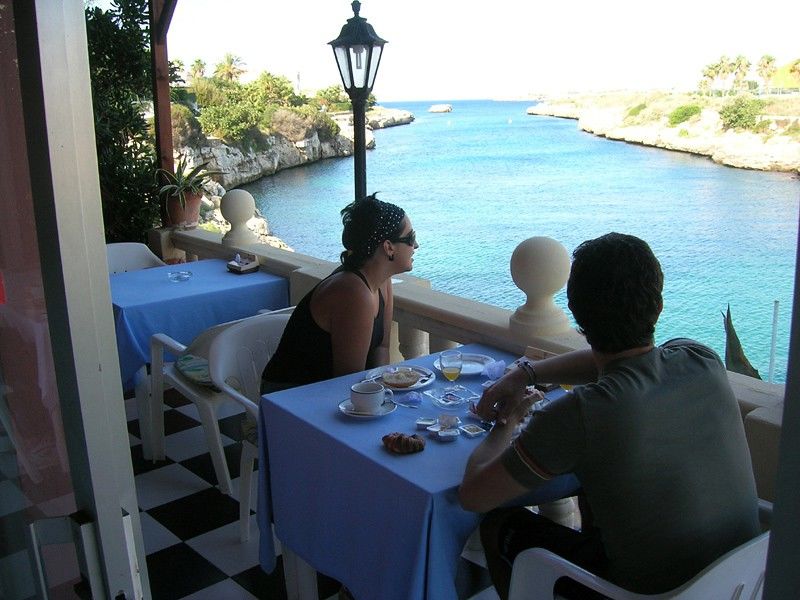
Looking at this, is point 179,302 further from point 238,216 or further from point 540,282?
point 540,282

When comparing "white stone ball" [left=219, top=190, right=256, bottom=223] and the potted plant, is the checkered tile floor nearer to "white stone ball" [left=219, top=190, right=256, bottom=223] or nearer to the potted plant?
"white stone ball" [left=219, top=190, right=256, bottom=223]

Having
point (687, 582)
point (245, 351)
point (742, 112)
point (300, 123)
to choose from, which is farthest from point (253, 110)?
point (687, 582)

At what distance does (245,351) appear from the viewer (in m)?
2.86

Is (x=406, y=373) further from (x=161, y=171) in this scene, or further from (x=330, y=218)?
(x=330, y=218)

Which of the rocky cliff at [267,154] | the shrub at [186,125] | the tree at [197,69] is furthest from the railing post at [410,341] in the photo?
the tree at [197,69]

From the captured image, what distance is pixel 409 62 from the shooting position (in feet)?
116

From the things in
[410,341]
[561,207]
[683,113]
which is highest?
[683,113]

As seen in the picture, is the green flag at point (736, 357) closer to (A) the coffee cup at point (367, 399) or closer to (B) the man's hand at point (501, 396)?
(B) the man's hand at point (501, 396)

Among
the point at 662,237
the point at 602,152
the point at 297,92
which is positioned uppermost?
the point at 297,92

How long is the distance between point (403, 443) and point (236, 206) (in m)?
3.14

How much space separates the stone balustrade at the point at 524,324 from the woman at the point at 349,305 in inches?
17.0

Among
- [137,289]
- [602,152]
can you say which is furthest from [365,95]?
[602,152]

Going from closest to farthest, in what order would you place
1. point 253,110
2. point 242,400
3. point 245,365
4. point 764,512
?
point 764,512
point 242,400
point 245,365
point 253,110

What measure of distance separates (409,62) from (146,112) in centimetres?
3065
